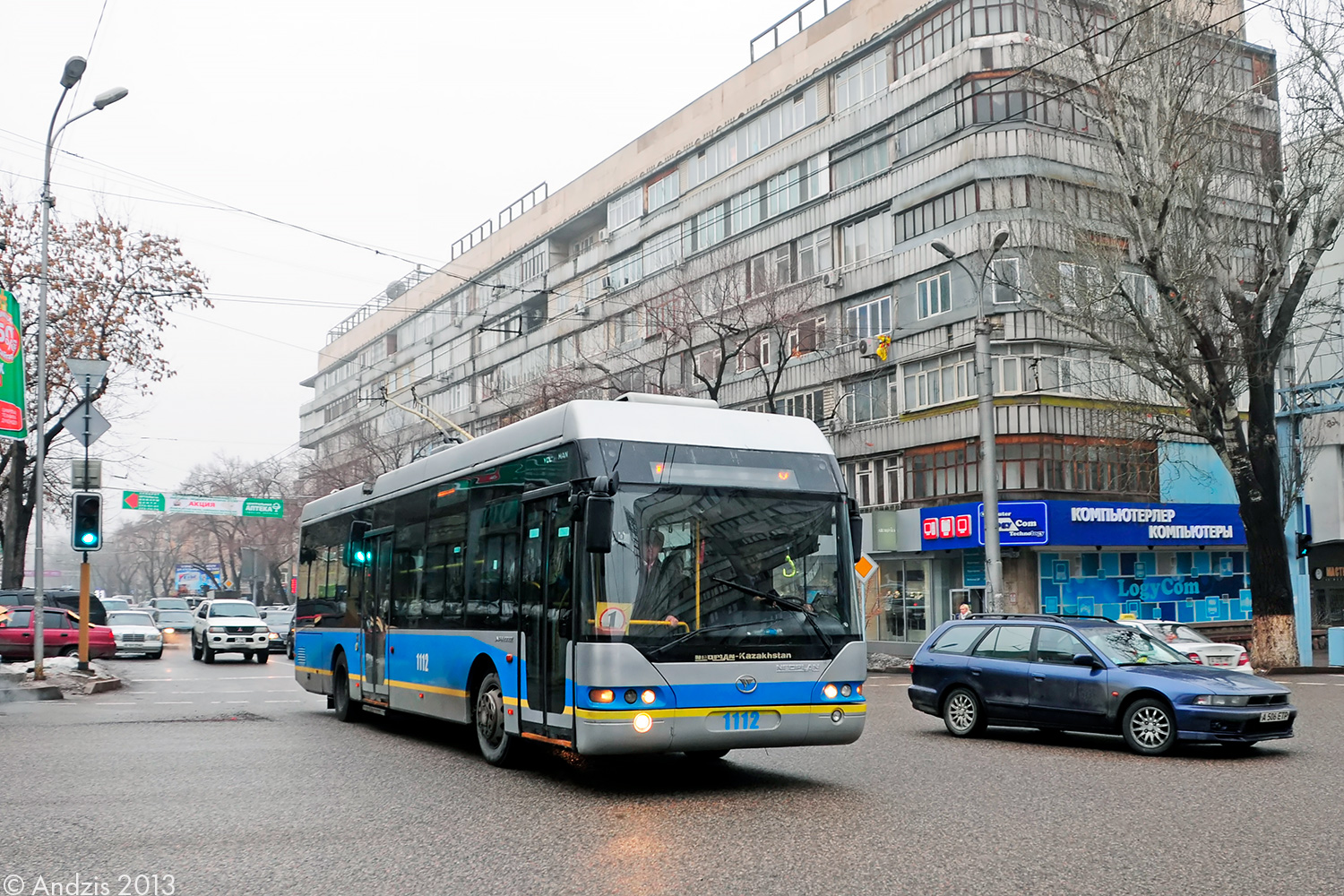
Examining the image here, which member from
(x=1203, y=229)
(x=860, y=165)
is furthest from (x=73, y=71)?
(x=860, y=165)

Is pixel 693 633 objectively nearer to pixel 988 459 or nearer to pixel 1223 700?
pixel 1223 700

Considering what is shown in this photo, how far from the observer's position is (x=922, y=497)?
1647 inches

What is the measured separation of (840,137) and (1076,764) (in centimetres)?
3571

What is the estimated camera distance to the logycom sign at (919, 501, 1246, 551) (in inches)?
1519

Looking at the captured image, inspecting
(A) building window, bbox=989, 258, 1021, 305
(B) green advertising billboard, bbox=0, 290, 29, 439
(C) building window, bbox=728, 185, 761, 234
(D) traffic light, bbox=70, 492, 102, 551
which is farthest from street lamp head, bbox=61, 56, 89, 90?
(C) building window, bbox=728, 185, 761, 234

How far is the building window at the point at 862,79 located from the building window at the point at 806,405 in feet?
32.4

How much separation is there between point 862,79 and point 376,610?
34.2m

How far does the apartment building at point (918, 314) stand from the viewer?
39.1m

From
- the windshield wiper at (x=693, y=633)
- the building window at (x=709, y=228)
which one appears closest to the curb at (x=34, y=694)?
the windshield wiper at (x=693, y=633)

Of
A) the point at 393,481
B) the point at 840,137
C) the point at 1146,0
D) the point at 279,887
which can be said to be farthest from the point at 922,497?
the point at 279,887

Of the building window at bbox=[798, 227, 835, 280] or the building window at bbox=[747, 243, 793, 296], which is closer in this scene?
the building window at bbox=[798, 227, 835, 280]

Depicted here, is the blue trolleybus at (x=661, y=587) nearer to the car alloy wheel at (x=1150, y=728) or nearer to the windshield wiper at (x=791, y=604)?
the windshield wiper at (x=791, y=604)

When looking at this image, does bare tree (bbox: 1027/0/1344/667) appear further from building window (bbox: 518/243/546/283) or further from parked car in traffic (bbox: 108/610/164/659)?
building window (bbox: 518/243/546/283)

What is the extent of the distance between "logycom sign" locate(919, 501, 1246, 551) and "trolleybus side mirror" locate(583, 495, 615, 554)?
1197 inches
